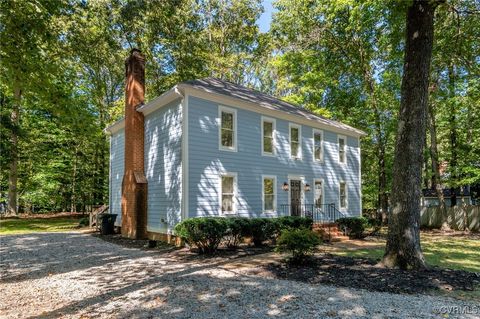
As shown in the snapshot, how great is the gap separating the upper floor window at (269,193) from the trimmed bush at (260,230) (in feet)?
7.64

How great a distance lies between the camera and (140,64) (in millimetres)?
14234

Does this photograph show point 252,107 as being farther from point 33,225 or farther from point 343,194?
point 33,225

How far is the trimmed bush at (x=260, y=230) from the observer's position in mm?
11098

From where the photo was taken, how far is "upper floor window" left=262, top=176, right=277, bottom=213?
1407cm

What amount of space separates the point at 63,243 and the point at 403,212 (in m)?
11.3

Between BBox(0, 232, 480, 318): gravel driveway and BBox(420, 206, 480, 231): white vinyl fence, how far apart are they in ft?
57.9

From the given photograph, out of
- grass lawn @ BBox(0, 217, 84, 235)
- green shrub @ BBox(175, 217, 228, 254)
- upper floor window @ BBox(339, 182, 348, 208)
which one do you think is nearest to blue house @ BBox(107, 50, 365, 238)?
upper floor window @ BBox(339, 182, 348, 208)

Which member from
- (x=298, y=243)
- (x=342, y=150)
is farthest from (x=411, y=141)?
(x=342, y=150)

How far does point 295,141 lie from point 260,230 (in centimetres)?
603

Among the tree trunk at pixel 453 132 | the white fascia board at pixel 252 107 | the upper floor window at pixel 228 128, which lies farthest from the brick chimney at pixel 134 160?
the tree trunk at pixel 453 132

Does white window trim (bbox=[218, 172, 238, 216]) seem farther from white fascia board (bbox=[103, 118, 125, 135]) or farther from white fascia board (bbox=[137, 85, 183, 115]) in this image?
white fascia board (bbox=[103, 118, 125, 135])

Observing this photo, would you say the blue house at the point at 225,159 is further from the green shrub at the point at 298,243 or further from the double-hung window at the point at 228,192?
the green shrub at the point at 298,243

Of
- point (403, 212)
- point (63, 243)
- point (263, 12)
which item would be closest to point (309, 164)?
point (403, 212)

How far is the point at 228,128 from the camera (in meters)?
13.0
